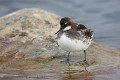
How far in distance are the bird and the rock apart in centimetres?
38

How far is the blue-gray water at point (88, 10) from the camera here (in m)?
19.2

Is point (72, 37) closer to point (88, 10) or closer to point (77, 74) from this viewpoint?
point (77, 74)

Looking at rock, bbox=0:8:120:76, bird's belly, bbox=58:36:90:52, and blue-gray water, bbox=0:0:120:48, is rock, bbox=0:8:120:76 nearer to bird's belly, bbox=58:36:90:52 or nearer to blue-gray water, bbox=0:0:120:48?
bird's belly, bbox=58:36:90:52

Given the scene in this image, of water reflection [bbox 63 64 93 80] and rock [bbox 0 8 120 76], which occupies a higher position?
rock [bbox 0 8 120 76]

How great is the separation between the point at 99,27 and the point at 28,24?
22.7ft

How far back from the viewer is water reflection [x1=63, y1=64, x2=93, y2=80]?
10250mm

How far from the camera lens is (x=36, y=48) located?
11.9m

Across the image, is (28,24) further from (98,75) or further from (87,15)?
(87,15)

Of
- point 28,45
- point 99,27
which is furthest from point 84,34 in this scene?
point 99,27

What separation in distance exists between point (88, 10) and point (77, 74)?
11252 millimetres

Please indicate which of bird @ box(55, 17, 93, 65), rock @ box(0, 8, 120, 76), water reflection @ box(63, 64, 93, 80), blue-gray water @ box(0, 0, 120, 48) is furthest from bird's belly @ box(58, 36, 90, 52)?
blue-gray water @ box(0, 0, 120, 48)

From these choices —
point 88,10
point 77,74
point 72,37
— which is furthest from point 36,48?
point 88,10

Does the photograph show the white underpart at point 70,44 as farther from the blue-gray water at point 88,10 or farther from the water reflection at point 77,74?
the blue-gray water at point 88,10

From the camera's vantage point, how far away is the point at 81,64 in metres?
11.2
